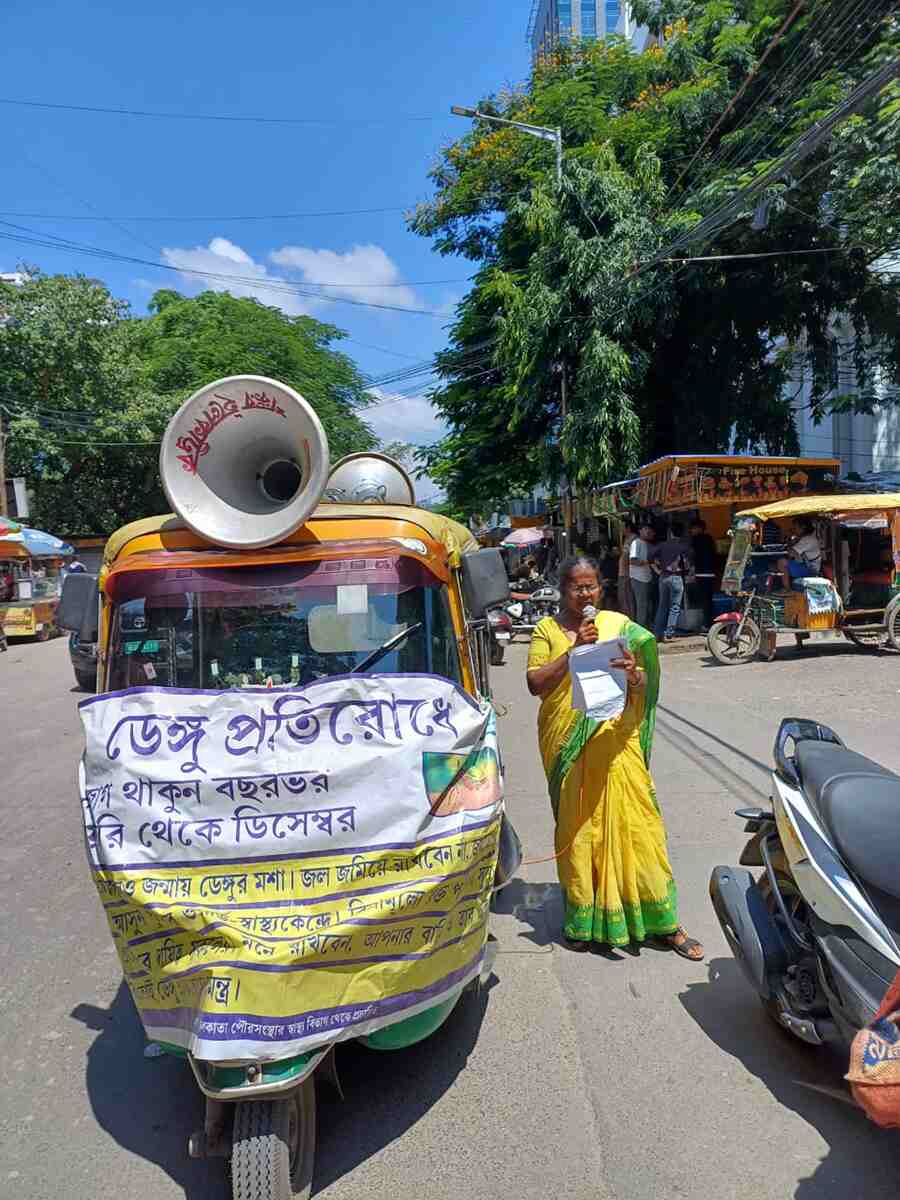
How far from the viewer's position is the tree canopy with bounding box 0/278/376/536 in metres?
27.7

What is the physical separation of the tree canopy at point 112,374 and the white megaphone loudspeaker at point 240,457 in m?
25.6

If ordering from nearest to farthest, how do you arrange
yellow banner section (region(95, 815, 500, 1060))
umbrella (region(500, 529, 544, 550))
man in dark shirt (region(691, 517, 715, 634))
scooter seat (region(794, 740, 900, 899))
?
1. yellow banner section (region(95, 815, 500, 1060))
2. scooter seat (region(794, 740, 900, 899))
3. man in dark shirt (region(691, 517, 715, 634))
4. umbrella (region(500, 529, 544, 550))

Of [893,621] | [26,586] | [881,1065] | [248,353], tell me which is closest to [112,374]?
[248,353]

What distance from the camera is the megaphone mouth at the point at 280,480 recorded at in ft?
11.5

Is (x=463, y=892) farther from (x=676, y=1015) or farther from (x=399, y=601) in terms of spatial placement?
(x=676, y=1015)

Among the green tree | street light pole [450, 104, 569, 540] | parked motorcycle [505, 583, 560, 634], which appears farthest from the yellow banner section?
the green tree

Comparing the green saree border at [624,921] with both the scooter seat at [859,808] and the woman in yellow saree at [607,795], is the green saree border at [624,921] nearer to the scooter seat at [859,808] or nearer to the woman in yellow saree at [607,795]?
the woman in yellow saree at [607,795]

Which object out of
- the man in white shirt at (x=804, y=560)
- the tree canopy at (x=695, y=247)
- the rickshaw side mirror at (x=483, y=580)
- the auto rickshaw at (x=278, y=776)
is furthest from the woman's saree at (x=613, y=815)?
the tree canopy at (x=695, y=247)

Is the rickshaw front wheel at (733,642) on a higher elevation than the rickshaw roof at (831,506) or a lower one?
lower

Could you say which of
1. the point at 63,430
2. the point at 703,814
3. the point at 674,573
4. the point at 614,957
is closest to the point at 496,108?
the point at 674,573

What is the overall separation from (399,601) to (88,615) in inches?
51.3

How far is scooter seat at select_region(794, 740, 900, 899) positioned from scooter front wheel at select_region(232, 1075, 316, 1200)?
1.70m

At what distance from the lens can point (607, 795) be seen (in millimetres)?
3744

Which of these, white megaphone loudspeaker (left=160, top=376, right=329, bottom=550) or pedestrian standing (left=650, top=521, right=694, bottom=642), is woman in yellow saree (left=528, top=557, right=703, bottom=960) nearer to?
white megaphone loudspeaker (left=160, top=376, right=329, bottom=550)
